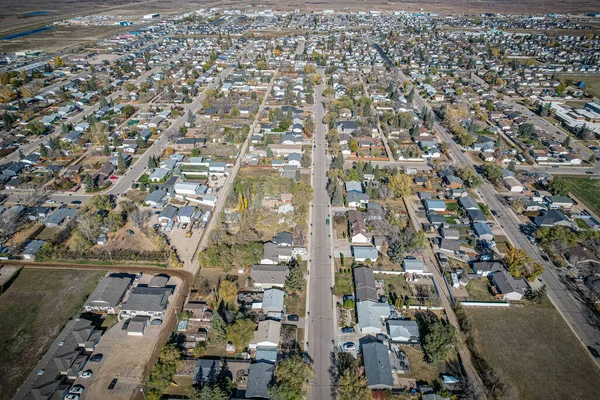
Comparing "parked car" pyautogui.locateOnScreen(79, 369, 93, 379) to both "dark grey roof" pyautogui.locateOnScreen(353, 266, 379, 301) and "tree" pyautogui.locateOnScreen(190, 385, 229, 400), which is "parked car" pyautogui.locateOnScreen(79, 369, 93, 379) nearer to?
"tree" pyautogui.locateOnScreen(190, 385, 229, 400)

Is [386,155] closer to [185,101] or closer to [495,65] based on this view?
[185,101]

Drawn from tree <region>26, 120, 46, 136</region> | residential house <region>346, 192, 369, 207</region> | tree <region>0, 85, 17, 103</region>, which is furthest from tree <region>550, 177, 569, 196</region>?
tree <region>0, 85, 17, 103</region>

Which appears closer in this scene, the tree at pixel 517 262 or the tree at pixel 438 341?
the tree at pixel 438 341

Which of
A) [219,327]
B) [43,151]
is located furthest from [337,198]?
[43,151]

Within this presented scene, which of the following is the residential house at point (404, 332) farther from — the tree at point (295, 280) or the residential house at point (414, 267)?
the tree at point (295, 280)

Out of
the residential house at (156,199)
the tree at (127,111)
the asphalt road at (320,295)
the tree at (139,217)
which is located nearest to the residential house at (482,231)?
the asphalt road at (320,295)

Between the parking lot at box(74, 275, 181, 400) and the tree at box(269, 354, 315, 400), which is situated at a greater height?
the tree at box(269, 354, 315, 400)

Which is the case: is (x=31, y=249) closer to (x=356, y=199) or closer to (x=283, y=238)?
(x=283, y=238)
